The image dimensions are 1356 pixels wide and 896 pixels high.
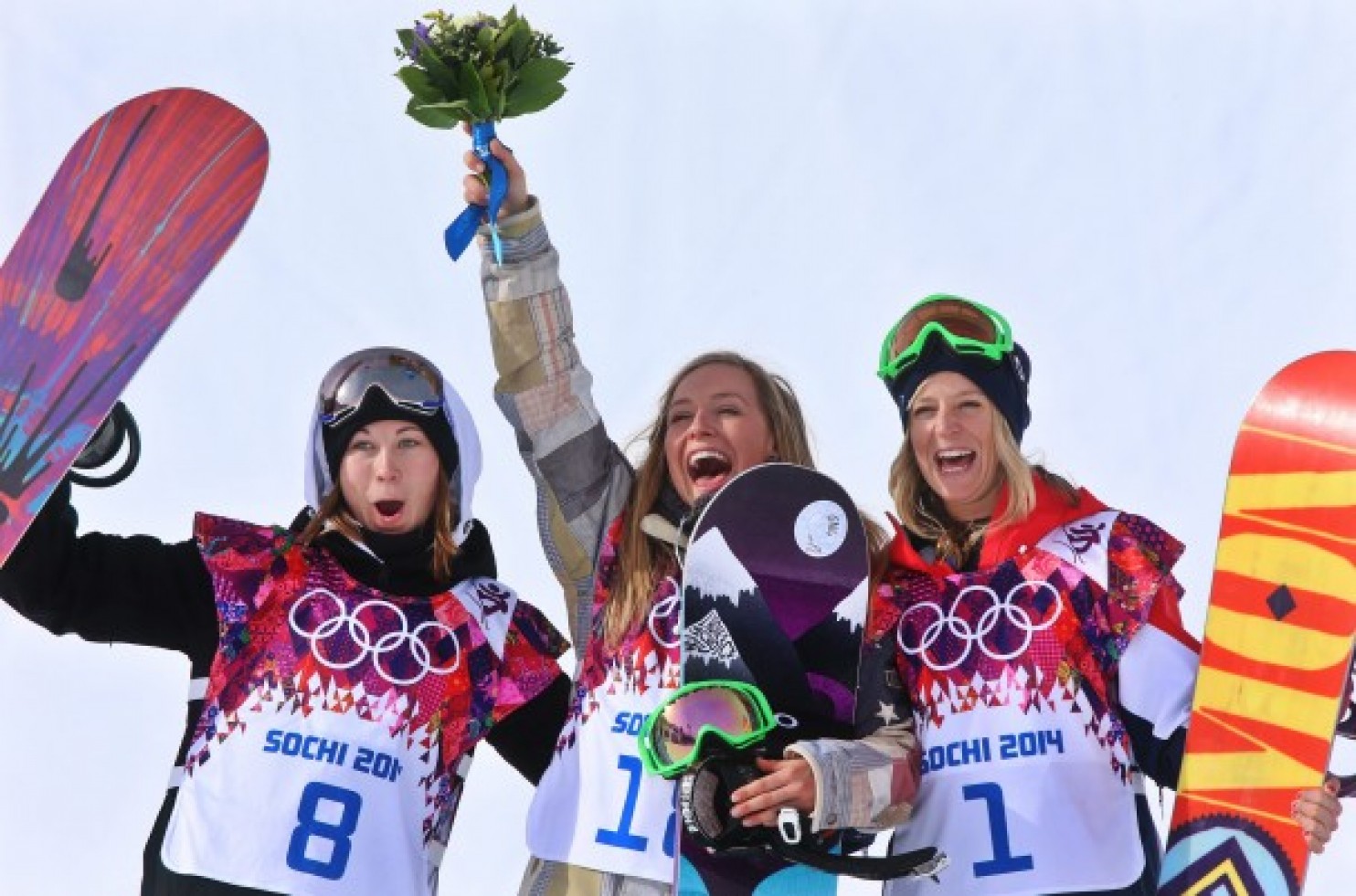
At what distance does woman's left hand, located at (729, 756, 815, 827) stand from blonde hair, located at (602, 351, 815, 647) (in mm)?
607

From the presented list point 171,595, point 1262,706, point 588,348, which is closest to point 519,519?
point 588,348

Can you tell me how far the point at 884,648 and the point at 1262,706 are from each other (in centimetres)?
73

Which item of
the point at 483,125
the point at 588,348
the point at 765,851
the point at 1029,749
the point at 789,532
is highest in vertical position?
the point at 588,348

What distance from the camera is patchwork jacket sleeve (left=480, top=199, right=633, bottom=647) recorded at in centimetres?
406

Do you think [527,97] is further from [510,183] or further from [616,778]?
[616,778]

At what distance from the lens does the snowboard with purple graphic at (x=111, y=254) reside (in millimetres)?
3992

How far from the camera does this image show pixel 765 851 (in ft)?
11.9

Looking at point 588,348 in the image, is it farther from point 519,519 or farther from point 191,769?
point 191,769

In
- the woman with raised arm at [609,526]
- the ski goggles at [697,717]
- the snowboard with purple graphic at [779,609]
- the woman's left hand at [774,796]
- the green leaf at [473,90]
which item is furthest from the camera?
the green leaf at [473,90]

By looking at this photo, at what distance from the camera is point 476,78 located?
3.98 metres

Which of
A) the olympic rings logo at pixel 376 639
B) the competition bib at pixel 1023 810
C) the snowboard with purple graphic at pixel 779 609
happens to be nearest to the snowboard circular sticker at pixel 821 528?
the snowboard with purple graphic at pixel 779 609

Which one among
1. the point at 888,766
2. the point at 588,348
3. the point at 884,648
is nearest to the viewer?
the point at 888,766

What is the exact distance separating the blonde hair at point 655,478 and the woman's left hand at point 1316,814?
1216 millimetres

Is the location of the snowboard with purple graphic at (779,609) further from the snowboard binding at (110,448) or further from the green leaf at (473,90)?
the snowboard binding at (110,448)
